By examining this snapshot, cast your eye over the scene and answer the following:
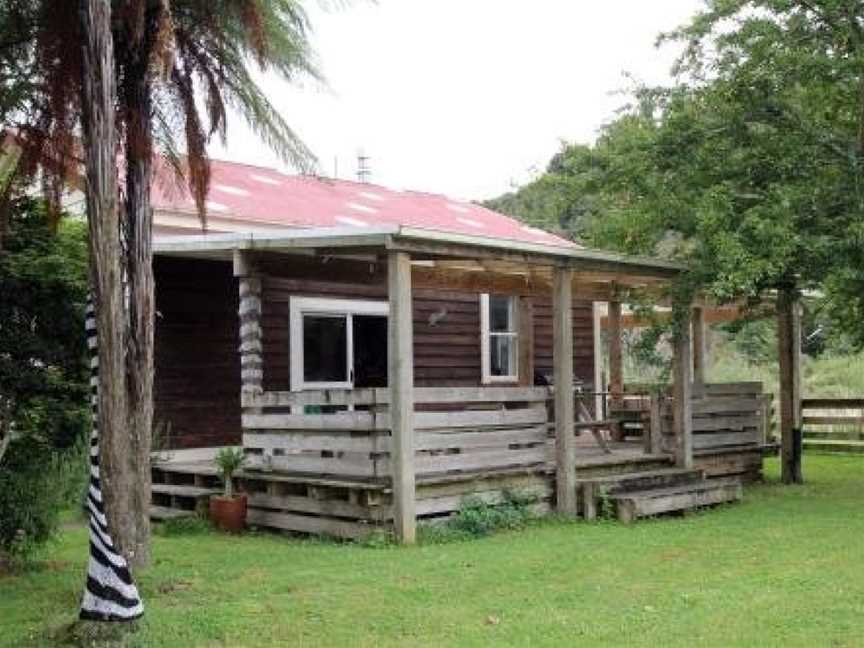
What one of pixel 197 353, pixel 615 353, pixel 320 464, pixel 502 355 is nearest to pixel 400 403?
pixel 320 464

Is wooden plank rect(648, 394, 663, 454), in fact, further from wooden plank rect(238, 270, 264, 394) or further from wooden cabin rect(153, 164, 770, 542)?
wooden plank rect(238, 270, 264, 394)

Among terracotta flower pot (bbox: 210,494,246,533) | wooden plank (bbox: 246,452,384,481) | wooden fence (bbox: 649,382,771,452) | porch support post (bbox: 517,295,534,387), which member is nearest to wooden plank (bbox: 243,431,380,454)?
wooden plank (bbox: 246,452,384,481)

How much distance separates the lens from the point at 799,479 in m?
14.2

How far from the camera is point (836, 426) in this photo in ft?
65.5

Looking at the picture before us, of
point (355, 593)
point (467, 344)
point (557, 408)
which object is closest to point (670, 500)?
point (557, 408)

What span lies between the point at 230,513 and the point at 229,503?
0.09 m

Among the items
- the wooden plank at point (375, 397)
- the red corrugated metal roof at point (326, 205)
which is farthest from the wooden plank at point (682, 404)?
the wooden plank at point (375, 397)

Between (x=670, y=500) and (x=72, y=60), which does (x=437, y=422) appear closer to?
(x=670, y=500)

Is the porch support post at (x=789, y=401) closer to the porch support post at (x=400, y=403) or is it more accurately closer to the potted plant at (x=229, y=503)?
the porch support post at (x=400, y=403)

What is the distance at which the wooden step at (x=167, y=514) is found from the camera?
1073 centimetres

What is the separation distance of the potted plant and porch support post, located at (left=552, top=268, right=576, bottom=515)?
3179 millimetres

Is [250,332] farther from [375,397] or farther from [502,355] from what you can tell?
[502,355]

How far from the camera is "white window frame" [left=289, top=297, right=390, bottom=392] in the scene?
45.0 feet

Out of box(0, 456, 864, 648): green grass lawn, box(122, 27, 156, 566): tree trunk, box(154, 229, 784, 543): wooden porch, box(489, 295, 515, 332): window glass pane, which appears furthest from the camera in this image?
box(489, 295, 515, 332): window glass pane
